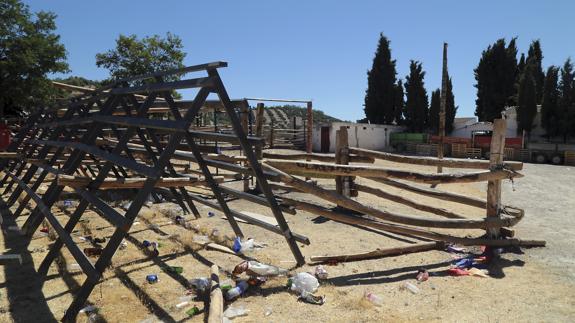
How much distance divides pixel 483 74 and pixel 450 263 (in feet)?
127

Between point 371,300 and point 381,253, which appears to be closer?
point 371,300

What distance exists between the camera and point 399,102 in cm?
3984

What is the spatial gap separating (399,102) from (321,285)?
3832 centimetres

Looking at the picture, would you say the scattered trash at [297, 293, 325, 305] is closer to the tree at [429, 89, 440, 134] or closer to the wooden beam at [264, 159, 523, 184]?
the wooden beam at [264, 159, 523, 184]

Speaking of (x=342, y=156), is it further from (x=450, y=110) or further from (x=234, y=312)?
(x=450, y=110)

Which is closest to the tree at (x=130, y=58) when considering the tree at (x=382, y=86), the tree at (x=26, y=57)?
the tree at (x=26, y=57)

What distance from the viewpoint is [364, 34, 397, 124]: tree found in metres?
39.7

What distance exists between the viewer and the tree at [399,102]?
39.8 m

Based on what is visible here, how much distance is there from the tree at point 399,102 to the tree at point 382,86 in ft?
0.82

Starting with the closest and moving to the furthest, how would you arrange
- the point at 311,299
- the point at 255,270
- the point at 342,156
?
the point at 311,299 → the point at 255,270 → the point at 342,156

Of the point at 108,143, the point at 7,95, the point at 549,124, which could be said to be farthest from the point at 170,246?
the point at 549,124

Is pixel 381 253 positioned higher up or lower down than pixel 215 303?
lower down

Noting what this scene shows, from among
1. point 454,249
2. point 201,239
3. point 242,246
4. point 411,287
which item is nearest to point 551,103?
point 454,249

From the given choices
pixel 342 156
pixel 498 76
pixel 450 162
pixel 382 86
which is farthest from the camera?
pixel 382 86
